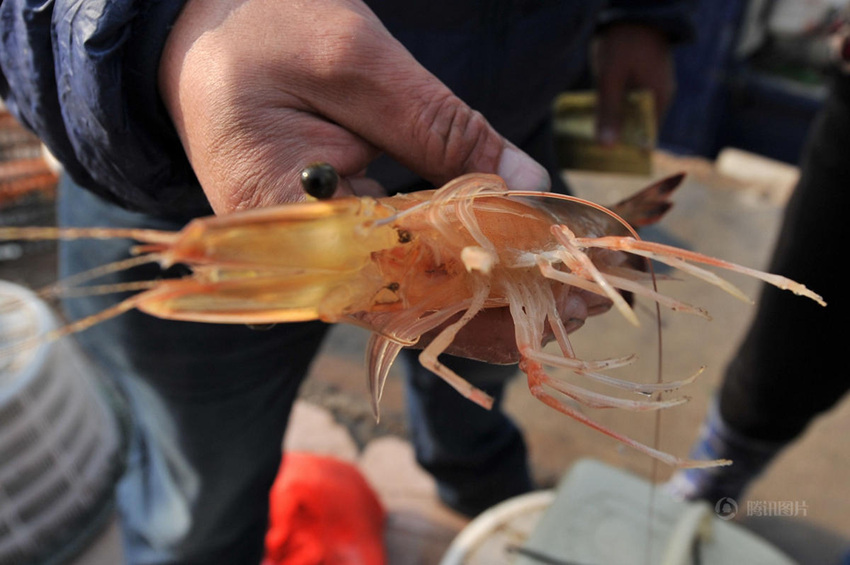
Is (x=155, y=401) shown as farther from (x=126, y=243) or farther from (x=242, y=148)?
(x=242, y=148)

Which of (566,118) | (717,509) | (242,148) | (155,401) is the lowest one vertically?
(717,509)

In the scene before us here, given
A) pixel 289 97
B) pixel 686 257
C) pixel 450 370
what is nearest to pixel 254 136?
pixel 289 97

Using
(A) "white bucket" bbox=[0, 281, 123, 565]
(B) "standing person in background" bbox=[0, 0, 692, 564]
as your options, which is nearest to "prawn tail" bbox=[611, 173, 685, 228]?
(B) "standing person in background" bbox=[0, 0, 692, 564]

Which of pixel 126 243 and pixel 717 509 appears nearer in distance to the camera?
pixel 126 243

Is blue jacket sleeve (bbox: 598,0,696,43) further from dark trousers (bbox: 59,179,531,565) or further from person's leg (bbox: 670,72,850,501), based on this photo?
dark trousers (bbox: 59,179,531,565)

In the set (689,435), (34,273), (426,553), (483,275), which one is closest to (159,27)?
(483,275)

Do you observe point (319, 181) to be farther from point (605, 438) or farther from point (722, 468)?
point (605, 438)
